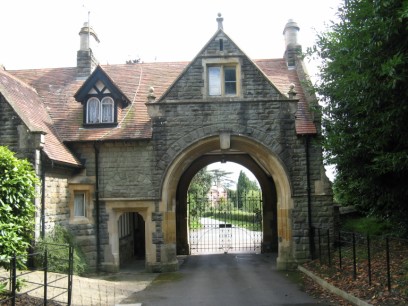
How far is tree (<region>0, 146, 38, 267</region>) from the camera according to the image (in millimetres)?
8117

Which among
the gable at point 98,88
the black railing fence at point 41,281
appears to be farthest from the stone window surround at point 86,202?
the gable at point 98,88

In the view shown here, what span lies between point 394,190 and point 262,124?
490cm

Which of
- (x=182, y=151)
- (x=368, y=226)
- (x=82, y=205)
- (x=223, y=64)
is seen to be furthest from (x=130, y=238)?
(x=368, y=226)

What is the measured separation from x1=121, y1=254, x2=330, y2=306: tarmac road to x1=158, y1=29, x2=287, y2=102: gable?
5.93 m

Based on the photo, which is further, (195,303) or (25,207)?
(195,303)

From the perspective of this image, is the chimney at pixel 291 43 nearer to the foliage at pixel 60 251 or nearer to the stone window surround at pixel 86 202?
the stone window surround at pixel 86 202

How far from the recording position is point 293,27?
65.1 ft

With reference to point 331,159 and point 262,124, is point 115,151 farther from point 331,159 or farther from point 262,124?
point 331,159

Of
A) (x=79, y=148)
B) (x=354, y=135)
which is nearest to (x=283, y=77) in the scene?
(x=354, y=135)

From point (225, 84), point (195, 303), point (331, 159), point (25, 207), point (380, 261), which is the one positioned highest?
point (225, 84)

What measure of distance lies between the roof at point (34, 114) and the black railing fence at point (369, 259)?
342 inches

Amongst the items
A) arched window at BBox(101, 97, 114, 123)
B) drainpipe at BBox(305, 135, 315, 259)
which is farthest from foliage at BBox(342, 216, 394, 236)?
arched window at BBox(101, 97, 114, 123)

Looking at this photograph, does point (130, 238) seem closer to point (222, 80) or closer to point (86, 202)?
point (86, 202)

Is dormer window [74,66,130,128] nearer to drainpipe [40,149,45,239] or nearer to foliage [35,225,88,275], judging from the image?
drainpipe [40,149,45,239]
